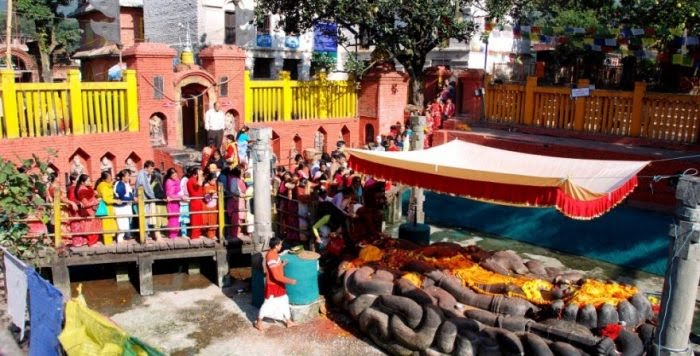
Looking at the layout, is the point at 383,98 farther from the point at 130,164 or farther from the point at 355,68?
the point at 130,164

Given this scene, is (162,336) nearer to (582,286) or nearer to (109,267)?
(109,267)

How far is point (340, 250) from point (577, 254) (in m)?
5.42

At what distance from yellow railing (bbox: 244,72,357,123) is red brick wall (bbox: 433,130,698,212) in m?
4.56

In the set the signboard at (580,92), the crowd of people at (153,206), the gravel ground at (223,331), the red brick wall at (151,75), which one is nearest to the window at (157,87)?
the red brick wall at (151,75)

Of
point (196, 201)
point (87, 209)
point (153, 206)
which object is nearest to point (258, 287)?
point (196, 201)

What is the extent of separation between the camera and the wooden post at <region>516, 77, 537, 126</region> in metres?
16.1

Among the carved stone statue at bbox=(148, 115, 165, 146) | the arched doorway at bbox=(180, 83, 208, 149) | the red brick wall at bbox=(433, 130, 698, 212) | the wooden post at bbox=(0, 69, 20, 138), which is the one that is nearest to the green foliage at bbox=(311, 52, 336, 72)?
the arched doorway at bbox=(180, 83, 208, 149)

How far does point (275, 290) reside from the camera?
8.59 m

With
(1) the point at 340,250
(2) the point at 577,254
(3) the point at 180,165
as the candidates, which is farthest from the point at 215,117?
(2) the point at 577,254

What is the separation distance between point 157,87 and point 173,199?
5.45 meters

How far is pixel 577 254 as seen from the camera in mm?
12445

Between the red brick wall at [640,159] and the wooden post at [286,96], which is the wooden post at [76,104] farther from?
the red brick wall at [640,159]

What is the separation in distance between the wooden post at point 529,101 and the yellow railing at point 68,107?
33.1 feet

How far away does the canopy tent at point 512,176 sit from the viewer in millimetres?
7090
